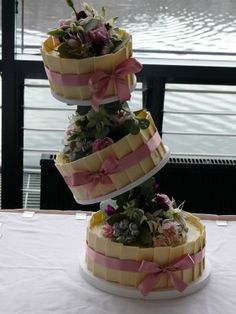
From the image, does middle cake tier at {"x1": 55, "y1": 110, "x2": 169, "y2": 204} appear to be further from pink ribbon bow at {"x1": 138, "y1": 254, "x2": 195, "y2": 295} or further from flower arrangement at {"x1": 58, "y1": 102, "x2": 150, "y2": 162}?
pink ribbon bow at {"x1": 138, "y1": 254, "x2": 195, "y2": 295}

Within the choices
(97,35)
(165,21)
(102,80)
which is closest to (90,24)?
(97,35)

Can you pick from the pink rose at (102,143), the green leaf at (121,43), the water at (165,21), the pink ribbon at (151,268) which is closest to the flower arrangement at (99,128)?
the pink rose at (102,143)

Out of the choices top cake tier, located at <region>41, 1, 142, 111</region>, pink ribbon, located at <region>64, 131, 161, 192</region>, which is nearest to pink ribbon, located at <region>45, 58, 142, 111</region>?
top cake tier, located at <region>41, 1, 142, 111</region>

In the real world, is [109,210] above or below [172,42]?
below

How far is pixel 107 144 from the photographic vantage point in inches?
57.0

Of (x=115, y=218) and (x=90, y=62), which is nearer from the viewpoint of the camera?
(x=90, y=62)

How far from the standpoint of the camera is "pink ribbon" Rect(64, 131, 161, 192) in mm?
1450

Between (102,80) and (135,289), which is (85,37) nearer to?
(102,80)

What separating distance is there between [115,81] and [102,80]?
0.12 feet

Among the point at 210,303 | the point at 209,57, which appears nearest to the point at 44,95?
the point at 209,57

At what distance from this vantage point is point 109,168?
1446 millimetres

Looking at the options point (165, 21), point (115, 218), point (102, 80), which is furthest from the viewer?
point (165, 21)

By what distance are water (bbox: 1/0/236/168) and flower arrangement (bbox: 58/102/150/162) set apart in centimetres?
100

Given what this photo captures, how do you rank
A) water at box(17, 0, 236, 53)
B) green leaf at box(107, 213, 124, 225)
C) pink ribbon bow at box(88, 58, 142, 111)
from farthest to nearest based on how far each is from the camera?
water at box(17, 0, 236, 53) < green leaf at box(107, 213, 124, 225) < pink ribbon bow at box(88, 58, 142, 111)
